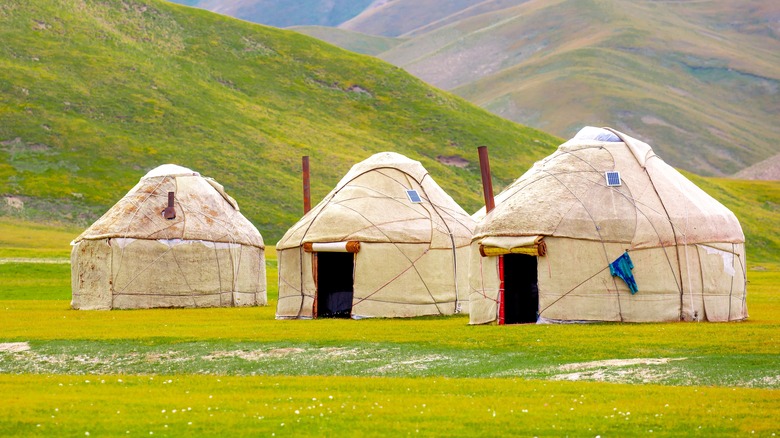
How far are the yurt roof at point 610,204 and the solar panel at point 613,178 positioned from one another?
2.0 inches

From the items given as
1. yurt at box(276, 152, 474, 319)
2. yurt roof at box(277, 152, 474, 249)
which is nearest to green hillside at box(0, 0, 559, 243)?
yurt roof at box(277, 152, 474, 249)

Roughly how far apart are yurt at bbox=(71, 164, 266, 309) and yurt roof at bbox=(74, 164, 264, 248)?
0.03 metres

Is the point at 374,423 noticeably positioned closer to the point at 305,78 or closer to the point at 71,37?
the point at 71,37

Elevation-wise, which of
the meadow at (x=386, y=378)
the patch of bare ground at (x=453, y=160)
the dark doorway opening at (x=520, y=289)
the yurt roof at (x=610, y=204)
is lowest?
the meadow at (x=386, y=378)

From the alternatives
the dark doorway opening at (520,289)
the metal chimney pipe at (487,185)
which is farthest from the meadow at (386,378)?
the metal chimney pipe at (487,185)

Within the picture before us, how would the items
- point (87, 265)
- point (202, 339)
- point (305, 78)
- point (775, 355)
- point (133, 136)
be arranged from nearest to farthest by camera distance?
point (775, 355), point (202, 339), point (87, 265), point (133, 136), point (305, 78)

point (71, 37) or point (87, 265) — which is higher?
point (71, 37)

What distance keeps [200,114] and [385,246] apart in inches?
2534

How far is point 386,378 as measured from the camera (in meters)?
15.5

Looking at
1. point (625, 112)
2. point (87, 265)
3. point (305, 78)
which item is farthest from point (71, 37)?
point (625, 112)

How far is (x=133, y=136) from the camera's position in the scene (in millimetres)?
81062

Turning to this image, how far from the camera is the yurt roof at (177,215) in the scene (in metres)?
32.0

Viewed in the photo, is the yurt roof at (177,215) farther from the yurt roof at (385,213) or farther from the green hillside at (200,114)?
the green hillside at (200,114)

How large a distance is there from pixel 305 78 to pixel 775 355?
318ft
